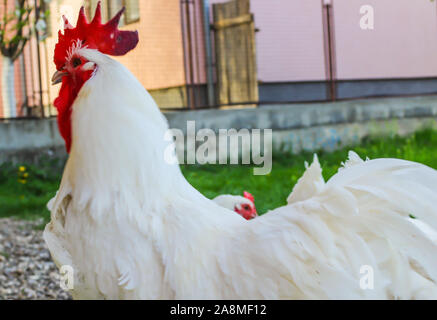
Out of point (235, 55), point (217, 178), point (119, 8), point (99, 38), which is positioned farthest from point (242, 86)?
point (99, 38)

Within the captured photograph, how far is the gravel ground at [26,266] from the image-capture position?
11.2 ft

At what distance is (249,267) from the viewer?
1.51 m

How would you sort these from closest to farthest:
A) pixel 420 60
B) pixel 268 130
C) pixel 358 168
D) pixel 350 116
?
pixel 358 168
pixel 268 130
pixel 350 116
pixel 420 60

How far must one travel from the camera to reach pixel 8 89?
21.1 feet

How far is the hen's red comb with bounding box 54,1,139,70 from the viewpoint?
1880 millimetres

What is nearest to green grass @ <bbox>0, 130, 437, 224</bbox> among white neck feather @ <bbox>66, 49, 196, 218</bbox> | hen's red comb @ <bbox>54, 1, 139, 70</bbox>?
hen's red comb @ <bbox>54, 1, 139, 70</bbox>

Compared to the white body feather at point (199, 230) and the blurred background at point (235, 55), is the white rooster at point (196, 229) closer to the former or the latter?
the white body feather at point (199, 230)

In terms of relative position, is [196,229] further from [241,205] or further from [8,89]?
[8,89]

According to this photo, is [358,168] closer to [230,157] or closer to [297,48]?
[230,157]

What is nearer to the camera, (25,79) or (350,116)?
(25,79)

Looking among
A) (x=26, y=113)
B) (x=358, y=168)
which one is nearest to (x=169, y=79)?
(x=26, y=113)

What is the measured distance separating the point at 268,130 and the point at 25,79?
323cm

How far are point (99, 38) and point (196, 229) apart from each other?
83cm

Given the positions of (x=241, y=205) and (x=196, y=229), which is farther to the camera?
(x=241, y=205)
